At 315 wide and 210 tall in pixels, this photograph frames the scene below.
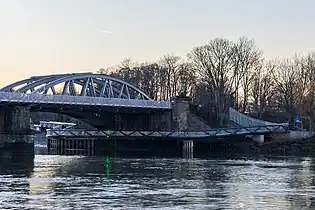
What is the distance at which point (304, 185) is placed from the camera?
1384 inches

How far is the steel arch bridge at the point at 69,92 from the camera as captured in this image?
78.0 meters

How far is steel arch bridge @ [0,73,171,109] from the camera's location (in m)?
78.0

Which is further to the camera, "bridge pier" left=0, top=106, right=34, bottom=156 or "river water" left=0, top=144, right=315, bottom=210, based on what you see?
"bridge pier" left=0, top=106, right=34, bottom=156

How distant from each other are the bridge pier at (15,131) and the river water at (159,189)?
27.6 meters

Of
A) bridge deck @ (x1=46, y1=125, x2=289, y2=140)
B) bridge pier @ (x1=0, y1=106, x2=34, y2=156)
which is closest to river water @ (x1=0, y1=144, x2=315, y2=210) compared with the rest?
bridge pier @ (x1=0, y1=106, x2=34, y2=156)

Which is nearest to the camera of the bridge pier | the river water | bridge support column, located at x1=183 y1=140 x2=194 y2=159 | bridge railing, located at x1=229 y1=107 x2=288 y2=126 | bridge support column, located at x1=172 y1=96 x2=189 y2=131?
the river water

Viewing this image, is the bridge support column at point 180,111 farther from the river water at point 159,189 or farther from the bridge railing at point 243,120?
the river water at point 159,189

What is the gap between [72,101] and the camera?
8325cm

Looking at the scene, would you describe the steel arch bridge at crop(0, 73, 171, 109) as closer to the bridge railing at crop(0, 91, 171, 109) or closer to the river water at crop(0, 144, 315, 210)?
the bridge railing at crop(0, 91, 171, 109)

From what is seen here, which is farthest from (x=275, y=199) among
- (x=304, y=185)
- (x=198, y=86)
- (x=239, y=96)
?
(x=239, y=96)

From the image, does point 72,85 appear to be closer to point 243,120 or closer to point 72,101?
point 72,101

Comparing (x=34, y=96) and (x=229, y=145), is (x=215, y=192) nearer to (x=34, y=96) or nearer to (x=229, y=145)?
(x=34, y=96)

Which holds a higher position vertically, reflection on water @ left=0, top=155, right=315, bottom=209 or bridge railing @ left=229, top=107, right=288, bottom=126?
bridge railing @ left=229, top=107, right=288, bottom=126

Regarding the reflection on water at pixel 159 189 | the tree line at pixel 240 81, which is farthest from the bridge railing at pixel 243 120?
the reflection on water at pixel 159 189
